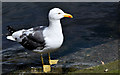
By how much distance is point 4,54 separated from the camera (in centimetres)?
669

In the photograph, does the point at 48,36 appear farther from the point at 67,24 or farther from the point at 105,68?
the point at 67,24

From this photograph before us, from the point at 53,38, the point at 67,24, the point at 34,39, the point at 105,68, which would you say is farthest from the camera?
the point at 67,24

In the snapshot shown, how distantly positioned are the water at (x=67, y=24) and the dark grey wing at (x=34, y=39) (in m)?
0.57

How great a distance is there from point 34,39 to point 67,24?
3.18 meters

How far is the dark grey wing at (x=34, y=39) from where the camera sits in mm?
5418

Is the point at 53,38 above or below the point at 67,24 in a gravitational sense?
below

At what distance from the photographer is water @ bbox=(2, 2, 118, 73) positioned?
6389 millimetres

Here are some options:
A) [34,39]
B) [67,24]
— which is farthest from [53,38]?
[67,24]

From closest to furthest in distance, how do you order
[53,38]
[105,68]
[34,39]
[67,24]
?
[105,68] → [53,38] → [34,39] → [67,24]

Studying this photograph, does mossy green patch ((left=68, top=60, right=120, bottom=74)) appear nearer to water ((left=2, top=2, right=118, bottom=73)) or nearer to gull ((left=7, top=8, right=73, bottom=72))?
gull ((left=7, top=8, right=73, bottom=72))

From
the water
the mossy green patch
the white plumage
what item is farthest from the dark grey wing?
the mossy green patch

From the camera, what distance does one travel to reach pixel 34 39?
5.55 meters

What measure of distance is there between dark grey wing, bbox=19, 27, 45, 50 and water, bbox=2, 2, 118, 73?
22.4 inches

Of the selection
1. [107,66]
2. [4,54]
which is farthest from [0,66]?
[107,66]
